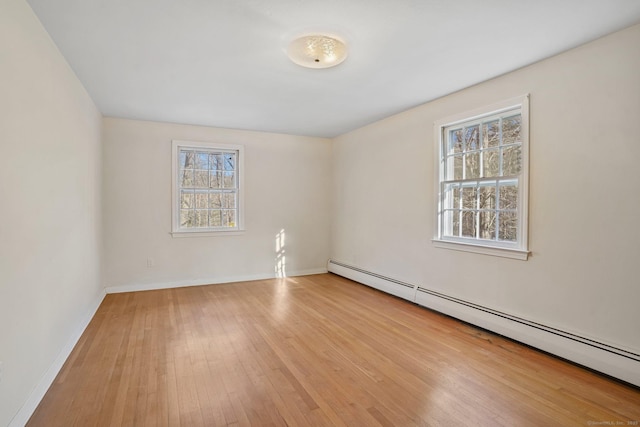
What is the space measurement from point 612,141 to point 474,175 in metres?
1.25

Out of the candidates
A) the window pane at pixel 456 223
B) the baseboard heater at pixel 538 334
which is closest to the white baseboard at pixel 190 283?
the baseboard heater at pixel 538 334

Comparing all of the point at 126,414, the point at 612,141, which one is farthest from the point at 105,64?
the point at 612,141

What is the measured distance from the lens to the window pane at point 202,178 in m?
5.19

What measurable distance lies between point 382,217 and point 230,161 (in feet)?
8.78

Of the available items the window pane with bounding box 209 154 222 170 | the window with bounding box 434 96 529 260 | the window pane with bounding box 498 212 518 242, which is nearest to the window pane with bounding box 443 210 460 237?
the window with bounding box 434 96 529 260

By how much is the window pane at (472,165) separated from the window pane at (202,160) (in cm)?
385

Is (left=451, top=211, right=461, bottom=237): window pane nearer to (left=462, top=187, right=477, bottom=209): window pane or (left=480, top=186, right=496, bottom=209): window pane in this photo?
(left=462, top=187, right=477, bottom=209): window pane

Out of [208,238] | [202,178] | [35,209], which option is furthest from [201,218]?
[35,209]

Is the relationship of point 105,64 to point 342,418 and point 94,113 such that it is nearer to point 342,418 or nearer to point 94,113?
point 94,113

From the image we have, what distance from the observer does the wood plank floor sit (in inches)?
75.5

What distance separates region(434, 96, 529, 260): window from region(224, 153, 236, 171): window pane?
3243 millimetres

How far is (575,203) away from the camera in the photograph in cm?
261

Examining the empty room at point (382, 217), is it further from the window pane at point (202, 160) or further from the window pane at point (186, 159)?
the window pane at point (202, 160)

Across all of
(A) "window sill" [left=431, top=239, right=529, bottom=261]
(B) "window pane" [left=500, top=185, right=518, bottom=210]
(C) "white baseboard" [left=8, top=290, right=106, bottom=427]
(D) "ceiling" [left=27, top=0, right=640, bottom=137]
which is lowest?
(C) "white baseboard" [left=8, top=290, right=106, bottom=427]
